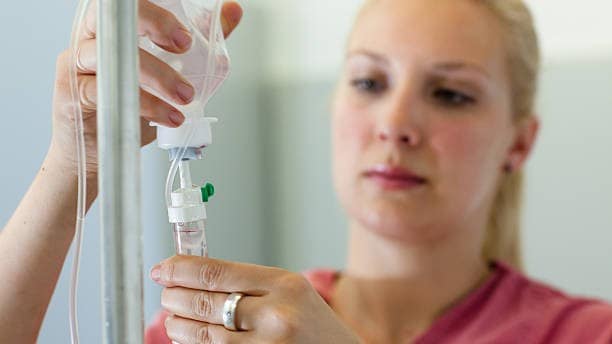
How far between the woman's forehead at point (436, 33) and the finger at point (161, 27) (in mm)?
632

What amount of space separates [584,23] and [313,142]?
0.60 metres

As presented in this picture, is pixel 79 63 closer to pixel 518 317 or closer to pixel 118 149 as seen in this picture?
pixel 118 149

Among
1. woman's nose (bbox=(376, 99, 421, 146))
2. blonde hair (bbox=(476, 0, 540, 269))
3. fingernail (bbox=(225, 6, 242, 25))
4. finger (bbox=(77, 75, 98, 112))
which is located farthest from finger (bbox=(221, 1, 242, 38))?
blonde hair (bbox=(476, 0, 540, 269))

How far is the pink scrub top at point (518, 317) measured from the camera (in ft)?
3.59

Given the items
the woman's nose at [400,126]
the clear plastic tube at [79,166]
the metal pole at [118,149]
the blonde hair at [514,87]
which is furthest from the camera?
the blonde hair at [514,87]

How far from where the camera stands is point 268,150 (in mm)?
1800

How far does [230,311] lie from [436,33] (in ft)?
2.21

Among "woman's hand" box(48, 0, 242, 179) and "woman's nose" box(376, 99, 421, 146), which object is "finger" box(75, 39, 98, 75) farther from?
"woman's nose" box(376, 99, 421, 146)

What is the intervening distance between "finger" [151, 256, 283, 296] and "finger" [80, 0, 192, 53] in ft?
0.45

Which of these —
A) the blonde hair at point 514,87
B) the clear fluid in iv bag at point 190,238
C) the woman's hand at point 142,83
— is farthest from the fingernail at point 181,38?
the blonde hair at point 514,87

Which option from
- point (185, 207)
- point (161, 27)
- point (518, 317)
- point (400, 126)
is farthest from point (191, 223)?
point (518, 317)

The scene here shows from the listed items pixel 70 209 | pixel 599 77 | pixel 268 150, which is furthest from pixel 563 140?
pixel 70 209

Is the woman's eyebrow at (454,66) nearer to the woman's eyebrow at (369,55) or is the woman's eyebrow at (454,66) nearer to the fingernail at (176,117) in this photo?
the woman's eyebrow at (369,55)

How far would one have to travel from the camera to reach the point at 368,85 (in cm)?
112
